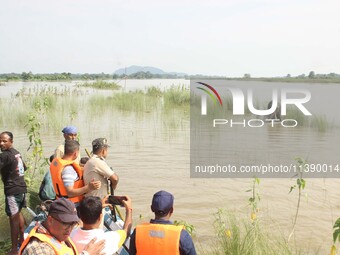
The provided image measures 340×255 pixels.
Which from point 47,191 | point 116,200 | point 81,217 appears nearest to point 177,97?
point 47,191

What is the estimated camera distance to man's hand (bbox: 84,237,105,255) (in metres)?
2.77

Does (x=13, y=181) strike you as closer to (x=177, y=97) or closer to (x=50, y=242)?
(x=50, y=242)

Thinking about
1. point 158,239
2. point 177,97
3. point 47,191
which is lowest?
point 47,191

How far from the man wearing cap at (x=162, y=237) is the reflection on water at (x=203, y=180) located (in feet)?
8.06

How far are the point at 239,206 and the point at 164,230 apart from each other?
16.5 ft

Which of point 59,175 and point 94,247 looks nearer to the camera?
point 94,247

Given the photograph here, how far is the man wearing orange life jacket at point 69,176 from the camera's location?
14.2 feet

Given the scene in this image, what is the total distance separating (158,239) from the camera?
3.00 metres

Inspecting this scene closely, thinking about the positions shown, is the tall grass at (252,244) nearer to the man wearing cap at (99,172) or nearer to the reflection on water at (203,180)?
the reflection on water at (203,180)

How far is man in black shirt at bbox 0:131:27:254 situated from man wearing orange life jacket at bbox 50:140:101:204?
645mm

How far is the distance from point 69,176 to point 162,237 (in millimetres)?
1681

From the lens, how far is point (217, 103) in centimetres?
2062

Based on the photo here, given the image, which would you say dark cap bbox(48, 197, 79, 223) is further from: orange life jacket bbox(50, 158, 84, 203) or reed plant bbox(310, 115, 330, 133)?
reed plant bbox(310, 115, 330, 133)

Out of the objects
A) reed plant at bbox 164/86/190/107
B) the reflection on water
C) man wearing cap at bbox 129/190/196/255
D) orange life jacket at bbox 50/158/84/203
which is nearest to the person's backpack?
orange life jacket at bbox 50/158/84/203
